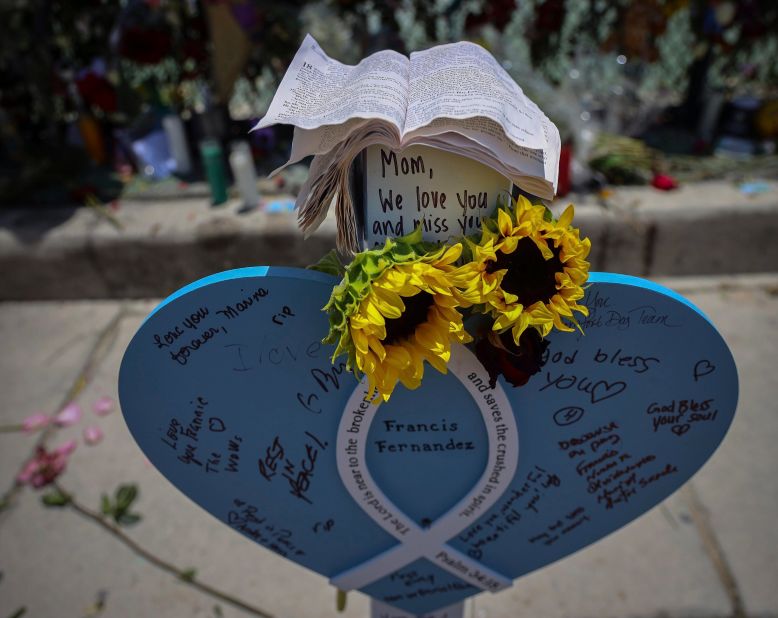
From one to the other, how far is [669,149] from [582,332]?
11.5 ft

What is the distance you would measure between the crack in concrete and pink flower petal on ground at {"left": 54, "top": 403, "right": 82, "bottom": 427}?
2.48 meters

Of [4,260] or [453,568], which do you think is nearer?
[453,568]

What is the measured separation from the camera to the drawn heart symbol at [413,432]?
0.89 m

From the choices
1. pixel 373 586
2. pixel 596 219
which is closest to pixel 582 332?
pixel 373 586

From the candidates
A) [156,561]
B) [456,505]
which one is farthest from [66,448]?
[456,505]

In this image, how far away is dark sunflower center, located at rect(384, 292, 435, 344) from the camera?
2.58ft

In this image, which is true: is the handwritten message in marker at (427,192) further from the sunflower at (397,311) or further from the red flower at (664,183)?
the red flower at (664,183)

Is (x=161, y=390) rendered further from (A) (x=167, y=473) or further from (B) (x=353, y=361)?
(B) (x=353, y=361)

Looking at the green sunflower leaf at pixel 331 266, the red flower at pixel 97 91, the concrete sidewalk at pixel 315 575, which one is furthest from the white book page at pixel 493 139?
the red flower at pixel 97 91

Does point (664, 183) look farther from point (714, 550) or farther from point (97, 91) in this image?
point (97, 91)

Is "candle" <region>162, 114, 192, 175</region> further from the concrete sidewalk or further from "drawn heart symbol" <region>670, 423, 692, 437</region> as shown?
"drawn heart symbol" <region>670, 423, 692, 437</region>

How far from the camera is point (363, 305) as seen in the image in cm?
76

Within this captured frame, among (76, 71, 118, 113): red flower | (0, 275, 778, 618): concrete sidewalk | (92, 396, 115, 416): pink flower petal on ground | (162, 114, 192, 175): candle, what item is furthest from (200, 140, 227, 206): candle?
(0, 275, 778, 618): concrete sidewalk

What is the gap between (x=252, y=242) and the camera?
3082mm
